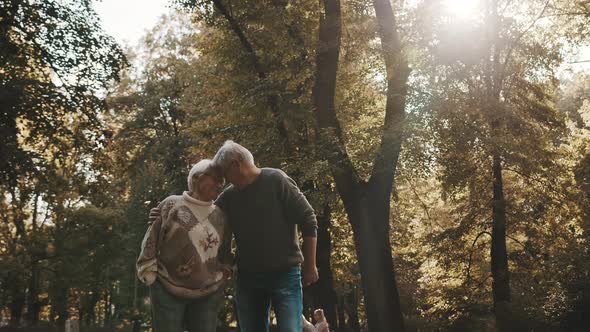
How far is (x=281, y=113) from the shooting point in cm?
1673

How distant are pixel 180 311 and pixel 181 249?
1.29 ft

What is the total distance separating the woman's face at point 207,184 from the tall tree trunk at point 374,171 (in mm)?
7711

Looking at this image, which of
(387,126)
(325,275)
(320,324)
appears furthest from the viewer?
(325,275)

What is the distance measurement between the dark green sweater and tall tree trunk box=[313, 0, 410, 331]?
24.9ft

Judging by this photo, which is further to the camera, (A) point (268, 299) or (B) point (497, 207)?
(B) point (497, 207)

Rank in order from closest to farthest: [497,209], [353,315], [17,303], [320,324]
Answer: [320,324], [497,209], [353,315], [17,303]

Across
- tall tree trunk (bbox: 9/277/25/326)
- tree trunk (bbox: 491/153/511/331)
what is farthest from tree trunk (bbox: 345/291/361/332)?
tall tree trunk (bbox: 9/277/25/326)

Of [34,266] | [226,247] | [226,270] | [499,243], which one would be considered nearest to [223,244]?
[226,247]

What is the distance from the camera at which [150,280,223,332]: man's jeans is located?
163 inches

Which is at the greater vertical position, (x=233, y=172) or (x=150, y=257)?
(x=233, y=172)

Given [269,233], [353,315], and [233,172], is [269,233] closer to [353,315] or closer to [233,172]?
[233,172]

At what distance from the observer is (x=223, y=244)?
4.45 metres

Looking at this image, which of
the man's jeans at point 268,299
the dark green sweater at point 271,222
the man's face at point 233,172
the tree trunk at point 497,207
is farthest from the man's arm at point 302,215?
the tree trunk at point 497,207

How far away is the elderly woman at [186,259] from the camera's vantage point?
415 cm
